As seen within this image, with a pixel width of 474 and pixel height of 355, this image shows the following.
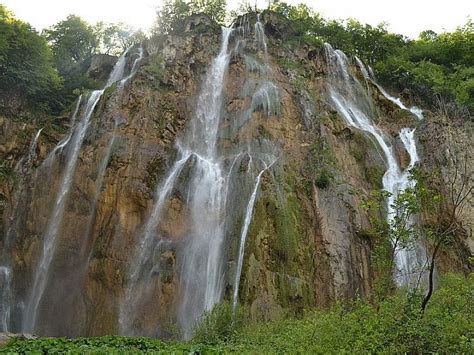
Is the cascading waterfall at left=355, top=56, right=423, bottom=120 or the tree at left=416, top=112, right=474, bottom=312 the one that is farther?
the cascading waterfall at left=355, top=56, right=423, bottom=120

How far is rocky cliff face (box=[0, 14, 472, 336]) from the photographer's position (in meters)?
18.4

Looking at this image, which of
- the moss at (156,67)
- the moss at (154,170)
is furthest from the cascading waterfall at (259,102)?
the moss at (156,67)

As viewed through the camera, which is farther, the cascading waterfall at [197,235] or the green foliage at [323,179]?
the green foliage at [323,179]

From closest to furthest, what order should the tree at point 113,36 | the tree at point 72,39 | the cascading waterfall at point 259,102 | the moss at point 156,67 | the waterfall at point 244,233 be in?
the waterfall at point 244,233
the cascading waterfall at point 259,102
the moss at point 156,67
the tree at point 72,39
the tree at point 113,36

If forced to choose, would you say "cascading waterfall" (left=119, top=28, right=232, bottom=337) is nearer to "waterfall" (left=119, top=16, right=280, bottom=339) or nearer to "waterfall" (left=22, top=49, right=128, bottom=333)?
"waterfall" (left=119, top=16, right=280, bottom=339)

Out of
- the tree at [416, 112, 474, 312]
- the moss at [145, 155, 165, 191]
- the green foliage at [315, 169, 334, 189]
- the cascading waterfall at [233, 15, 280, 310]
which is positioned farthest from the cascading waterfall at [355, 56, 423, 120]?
the moss at [145, 155, 165, 191]

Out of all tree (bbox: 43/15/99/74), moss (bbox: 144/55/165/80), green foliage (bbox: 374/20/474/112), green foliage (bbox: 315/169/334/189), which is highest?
tree (bbox: 43/15/99/74)

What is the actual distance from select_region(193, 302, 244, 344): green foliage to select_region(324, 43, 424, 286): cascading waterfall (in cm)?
780

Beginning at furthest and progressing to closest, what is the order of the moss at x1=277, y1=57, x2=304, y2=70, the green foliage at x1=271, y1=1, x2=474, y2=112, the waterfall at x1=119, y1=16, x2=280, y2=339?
the green foliage at x1=271, y1=1, x2=474, y2=112
the moss at x1=277, y1=57, x2=304, y2=70
the waterfall at x1=119, y1=16, x2=280, y2=339

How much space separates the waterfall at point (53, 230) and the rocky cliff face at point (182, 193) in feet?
1.21

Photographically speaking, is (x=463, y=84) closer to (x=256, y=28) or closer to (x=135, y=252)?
(x=256, y=28)

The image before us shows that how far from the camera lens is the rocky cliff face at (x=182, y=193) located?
1844 cm

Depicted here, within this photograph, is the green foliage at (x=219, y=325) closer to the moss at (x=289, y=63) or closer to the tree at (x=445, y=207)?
the tree at (x=445, y=207)

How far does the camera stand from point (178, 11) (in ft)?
126
